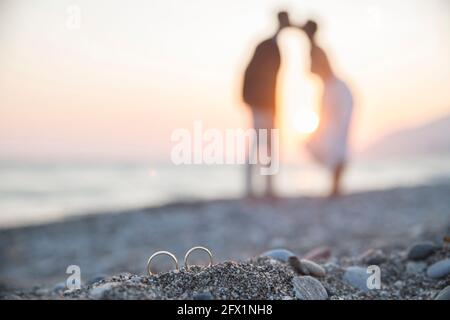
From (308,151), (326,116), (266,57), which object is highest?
(266,57)

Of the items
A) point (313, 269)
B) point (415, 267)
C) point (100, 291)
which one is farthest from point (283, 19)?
point (100, 291)

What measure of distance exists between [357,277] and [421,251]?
67 centimetres

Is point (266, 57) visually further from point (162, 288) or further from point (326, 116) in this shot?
point (162, 288)

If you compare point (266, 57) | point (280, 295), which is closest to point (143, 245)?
point (266, 57)

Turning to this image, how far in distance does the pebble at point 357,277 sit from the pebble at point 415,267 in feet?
1.30

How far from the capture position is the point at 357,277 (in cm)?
314

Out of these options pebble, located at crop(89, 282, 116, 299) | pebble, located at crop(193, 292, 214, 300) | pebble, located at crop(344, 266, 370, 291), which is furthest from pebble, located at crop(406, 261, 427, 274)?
pebble, located at crop(89, 282, 116, 299)

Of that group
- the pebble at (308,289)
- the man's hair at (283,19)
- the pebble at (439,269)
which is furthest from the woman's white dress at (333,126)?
the pebble at (308,289)

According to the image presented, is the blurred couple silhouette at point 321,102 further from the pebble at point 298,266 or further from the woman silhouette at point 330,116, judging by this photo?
the pebble at point 298,266

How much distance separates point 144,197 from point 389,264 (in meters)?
11.2

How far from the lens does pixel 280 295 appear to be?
101 inches

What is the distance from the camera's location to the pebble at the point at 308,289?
266cm
